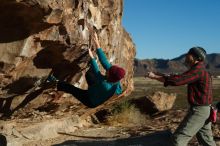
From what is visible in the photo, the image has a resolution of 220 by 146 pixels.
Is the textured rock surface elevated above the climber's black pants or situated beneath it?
elevated above

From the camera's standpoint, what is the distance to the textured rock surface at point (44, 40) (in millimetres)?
8297

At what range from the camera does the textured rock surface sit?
27.2 ft

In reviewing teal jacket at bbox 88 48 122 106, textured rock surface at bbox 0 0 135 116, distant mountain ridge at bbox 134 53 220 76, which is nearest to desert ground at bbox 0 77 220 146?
textured rock surface at bbox 0 0 135 116

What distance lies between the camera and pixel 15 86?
9.71m

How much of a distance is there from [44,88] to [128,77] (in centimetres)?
455

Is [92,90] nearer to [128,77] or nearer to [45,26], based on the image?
[45,26]

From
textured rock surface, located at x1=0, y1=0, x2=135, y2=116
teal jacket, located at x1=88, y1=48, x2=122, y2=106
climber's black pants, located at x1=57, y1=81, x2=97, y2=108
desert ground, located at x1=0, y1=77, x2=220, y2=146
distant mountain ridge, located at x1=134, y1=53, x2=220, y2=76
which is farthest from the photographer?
distant mountain ridge, located at x1=134, y1=53, x2=220, y2=76

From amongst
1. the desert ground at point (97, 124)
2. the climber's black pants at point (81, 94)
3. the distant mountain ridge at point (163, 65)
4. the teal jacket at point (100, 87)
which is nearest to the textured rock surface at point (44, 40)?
the climber's black pants at point (81, 94)

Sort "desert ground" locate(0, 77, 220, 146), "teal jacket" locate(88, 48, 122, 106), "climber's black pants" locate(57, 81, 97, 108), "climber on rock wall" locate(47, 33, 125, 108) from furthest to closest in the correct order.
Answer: "desert ground" locate(0, 77, 220, 146) → "climber's black pants" locate(57, 81, 97, 108) → "teal jacket" locate(88, 48, 122, 106) → "climber on rock wall" locate(47, 33, 125, 108)

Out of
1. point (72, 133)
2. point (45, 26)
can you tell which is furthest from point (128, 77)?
point (45, 26)

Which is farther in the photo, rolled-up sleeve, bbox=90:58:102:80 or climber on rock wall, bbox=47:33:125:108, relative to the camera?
Result: rolled-up sleeve, bbox=90:58:102:80

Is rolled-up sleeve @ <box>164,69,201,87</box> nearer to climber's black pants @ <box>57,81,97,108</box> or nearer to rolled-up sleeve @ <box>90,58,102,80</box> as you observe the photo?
rolled-up sleeve @ <box>90,58,102,80</box>

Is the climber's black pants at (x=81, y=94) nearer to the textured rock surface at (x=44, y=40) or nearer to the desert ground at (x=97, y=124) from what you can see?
the textured rock surface at (x=44, y=40)

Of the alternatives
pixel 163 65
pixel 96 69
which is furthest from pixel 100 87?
pixel 163 65
